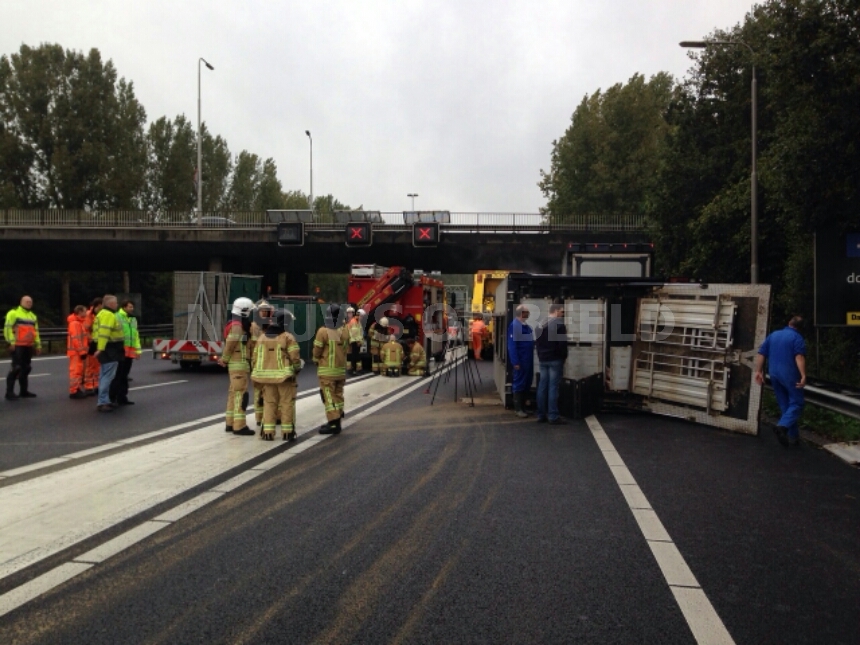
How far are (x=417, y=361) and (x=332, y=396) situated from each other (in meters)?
11.0

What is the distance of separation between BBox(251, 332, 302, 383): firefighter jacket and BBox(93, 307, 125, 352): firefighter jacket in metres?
4.94

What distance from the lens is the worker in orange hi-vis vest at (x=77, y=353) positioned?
50.9 feet

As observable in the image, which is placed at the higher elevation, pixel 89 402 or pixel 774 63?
pixel 774 63

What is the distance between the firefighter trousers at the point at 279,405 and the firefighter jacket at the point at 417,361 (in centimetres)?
→ 1169

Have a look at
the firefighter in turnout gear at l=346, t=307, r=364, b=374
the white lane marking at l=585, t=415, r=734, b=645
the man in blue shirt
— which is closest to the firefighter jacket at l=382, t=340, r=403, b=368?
the firefighter in turnout gear at l=346, t=307, r=364, b=374

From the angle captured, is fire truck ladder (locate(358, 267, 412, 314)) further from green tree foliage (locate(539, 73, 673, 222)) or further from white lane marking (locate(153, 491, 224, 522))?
green tree foliage (locate(539, 73, 673, 222))

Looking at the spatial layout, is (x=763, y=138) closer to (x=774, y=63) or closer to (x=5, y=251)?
(x=774, y=63)

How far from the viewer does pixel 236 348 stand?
10.5 metres

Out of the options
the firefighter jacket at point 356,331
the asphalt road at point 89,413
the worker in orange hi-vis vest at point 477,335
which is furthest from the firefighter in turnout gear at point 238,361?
the worker in orange hi-vis vest at point 477,335

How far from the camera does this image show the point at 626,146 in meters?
59.1

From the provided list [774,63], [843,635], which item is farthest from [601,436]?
[774,63]

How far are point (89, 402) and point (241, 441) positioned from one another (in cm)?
600

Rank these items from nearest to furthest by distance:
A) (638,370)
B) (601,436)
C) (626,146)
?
(601,436)
(638,370)
(626,146)

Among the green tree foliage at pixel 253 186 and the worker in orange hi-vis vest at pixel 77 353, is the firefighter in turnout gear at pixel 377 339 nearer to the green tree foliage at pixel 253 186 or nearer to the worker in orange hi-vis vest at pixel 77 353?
the worker in orange hi-vis vest at pixel 77 353
